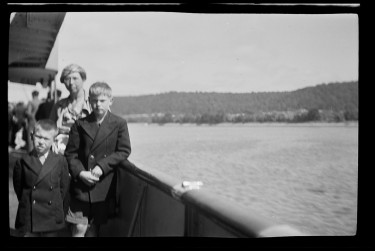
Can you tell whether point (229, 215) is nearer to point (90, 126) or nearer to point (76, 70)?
point (90, 126)

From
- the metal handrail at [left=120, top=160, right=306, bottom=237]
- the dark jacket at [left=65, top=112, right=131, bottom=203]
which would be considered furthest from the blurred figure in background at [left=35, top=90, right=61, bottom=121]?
the metal handrail at [left=120, top=160, right=306, bottom=237]

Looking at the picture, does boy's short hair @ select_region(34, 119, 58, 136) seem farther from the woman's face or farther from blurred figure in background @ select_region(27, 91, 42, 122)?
the woman's face

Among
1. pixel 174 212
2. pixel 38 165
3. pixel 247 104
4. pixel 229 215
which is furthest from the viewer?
pixel 247 104

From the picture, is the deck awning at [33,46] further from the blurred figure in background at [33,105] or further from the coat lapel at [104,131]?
the coat lapel at [104,131]

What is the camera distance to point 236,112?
2164mm

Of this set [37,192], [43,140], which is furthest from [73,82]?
[37,192]

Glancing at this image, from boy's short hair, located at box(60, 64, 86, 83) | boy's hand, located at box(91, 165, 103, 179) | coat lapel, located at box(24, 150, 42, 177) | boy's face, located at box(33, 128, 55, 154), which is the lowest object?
boy's hand, located at box(91, 165, 103, 179)

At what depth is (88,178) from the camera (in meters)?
2.12

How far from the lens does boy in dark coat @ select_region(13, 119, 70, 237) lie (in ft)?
6.74

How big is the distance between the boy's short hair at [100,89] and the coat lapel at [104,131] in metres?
0.10

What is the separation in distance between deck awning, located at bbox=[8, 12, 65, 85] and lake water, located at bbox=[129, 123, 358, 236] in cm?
49

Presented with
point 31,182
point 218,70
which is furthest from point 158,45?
point 31,182

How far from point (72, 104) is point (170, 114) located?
454 millimetres

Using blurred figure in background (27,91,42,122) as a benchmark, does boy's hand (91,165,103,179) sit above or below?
below
